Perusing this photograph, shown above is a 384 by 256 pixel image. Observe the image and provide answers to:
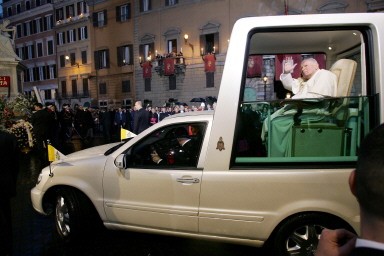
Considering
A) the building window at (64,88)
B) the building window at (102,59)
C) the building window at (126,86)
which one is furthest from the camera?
the building window at (64,88)

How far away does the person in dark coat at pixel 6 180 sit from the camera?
365 cm

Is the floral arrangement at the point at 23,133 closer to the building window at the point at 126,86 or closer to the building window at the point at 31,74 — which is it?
the building window at the point at 126,86

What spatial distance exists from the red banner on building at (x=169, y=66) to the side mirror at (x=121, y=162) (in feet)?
88.8

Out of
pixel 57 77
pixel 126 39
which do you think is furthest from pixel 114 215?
pixel 57 77

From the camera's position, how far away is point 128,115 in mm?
19594

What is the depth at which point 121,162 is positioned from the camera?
3.94 meters

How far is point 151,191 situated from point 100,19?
38508 mm

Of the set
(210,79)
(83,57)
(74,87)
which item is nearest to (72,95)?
(74,87)

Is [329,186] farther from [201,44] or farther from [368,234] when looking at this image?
[201,44]

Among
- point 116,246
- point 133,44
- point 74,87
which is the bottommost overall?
point 116,246

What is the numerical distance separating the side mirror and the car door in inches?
2.6

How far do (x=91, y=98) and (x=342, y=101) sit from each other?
132ft

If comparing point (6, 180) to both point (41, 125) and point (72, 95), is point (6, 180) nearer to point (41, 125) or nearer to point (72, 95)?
point (41, 125)

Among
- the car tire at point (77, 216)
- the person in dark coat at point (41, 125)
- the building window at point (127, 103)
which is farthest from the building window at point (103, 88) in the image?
the car tire at point (77, 216)
